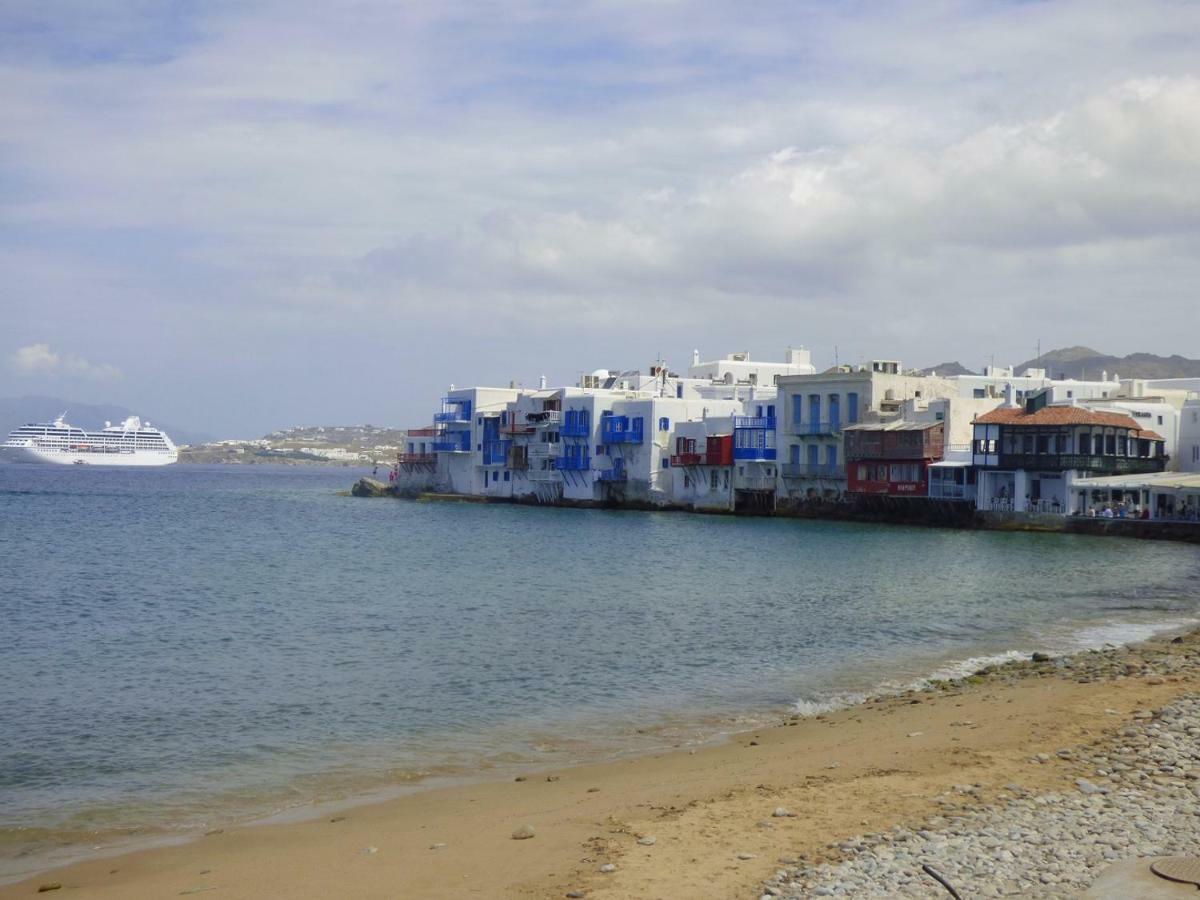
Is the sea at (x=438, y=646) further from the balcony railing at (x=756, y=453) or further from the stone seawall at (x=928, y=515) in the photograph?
the balcony railing at (x=756, y=453)

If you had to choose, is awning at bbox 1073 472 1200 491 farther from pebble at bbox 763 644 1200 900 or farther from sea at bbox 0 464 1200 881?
pebble at bbox 763 644 1200 900

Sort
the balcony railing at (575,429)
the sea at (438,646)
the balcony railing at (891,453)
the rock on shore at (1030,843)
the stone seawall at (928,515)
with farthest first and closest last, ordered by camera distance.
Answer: the balcony railing at (575,429), the balcony railing at (891,453), the stone seawall at (928,515), the sea at (438,646), the rock on shore at (1030,843)

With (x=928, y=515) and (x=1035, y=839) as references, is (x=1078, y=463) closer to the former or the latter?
(x=928, y=515)

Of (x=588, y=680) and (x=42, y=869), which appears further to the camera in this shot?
(x=588, y=680)

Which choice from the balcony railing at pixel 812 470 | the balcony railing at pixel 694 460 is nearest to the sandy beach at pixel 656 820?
the balcony railing at pixel 812 470

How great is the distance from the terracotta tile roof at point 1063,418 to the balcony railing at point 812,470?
1030 centimetres

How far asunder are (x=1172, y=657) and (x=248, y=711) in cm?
1591

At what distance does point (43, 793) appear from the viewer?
46.0 feet

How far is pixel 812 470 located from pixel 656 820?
215 feet

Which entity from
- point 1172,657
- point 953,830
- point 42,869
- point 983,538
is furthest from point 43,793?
point 983,538

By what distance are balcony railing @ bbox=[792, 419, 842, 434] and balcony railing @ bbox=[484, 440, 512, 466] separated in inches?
1006

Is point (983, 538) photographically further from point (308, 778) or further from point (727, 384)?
point (308, 778)

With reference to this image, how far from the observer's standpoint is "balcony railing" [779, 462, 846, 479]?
2919 inches

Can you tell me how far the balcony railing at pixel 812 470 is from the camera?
74.2 m
